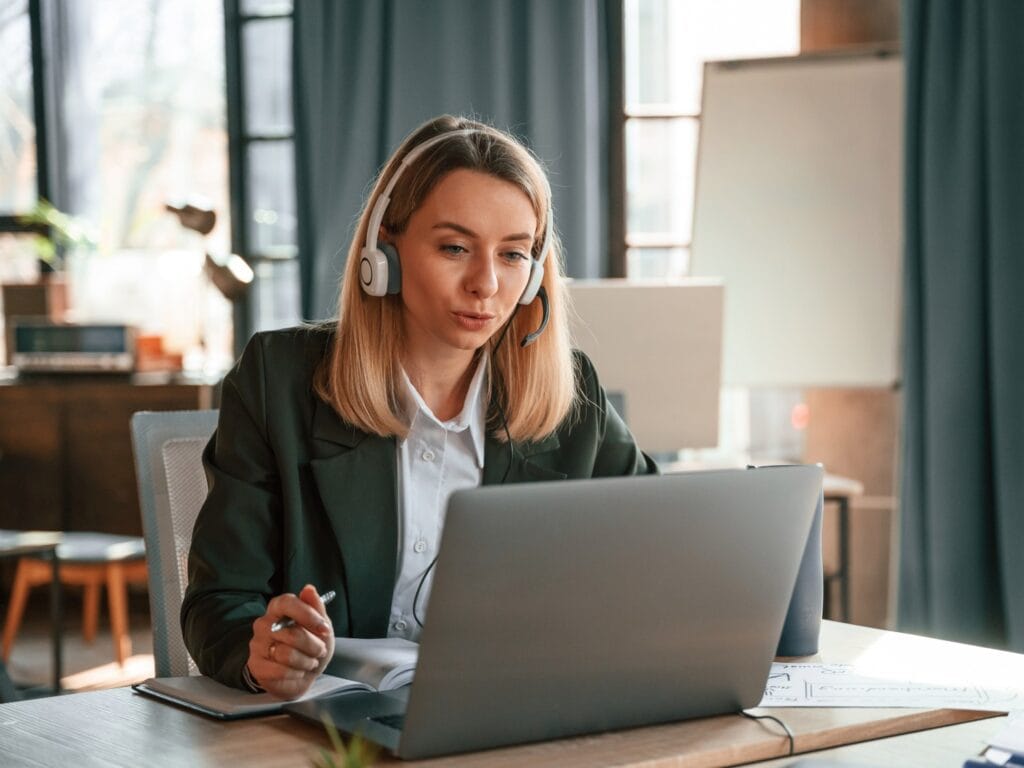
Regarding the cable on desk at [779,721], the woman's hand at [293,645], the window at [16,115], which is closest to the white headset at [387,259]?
the woman's hand at [293,645]

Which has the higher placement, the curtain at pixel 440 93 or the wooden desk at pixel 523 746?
the curtain at pixel 440 93

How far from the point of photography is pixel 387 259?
148 cm

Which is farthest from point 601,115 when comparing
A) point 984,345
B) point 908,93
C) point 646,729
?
point 646,729

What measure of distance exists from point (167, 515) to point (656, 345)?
1.63 metres

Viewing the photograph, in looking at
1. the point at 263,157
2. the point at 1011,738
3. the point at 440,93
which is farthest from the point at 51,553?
the point at 1011,738

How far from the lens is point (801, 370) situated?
11.7 feet

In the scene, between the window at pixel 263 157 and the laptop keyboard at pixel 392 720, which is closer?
the laptop keyboard at pixel 392 720

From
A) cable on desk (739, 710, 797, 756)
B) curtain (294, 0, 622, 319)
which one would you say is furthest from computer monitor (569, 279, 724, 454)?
cable on desk (739, 710, 797, 756)

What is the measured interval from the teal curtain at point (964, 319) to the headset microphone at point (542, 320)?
2.09 meters

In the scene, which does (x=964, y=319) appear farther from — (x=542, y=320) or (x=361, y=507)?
(x=361, y=507)

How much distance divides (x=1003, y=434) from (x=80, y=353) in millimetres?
3009

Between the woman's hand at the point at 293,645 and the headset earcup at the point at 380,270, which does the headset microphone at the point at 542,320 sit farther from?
the woman's hand at the point at 293,645

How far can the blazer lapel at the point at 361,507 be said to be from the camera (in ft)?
4.61

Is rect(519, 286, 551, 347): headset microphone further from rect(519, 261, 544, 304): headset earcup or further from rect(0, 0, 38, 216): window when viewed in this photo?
rect(0, 0, 38, 216): window
